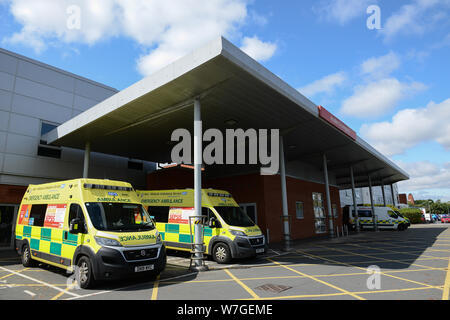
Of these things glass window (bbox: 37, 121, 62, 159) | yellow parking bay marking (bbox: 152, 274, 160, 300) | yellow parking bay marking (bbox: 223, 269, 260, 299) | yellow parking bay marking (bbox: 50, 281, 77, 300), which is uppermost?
glass window (bbox: 37, 121, 62, 159)

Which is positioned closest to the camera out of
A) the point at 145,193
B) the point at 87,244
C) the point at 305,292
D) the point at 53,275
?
the point at 305,292

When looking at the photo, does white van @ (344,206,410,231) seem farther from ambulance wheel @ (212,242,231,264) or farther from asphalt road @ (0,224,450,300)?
ambulance wheel @ (212,242,231,264)

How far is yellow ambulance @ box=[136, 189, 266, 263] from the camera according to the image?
368 inches

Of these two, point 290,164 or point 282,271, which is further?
point 290,164

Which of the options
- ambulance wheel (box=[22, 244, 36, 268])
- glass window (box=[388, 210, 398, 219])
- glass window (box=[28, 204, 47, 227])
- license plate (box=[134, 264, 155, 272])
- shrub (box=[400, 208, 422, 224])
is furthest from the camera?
shrub (box=[400, 208, 422, 224])

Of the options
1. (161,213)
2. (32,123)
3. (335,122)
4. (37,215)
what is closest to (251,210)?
(161,213)

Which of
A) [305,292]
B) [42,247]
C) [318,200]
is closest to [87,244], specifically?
[42,247]

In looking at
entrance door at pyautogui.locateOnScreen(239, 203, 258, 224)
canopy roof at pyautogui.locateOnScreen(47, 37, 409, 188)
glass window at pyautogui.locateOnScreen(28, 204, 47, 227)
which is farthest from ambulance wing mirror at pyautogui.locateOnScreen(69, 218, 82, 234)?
entrance door at pyautogui.locateOnScreen(239, 203, 258, 224)

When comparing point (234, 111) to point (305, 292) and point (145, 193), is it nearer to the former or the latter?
point (145, 193)

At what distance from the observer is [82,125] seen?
39.0 feet

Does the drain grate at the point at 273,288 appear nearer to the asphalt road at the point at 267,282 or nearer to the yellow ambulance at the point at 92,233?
the asphalt road at the point at 267,282

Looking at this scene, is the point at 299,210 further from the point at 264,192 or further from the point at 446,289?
the point at 446,289

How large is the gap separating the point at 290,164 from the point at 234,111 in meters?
9.27

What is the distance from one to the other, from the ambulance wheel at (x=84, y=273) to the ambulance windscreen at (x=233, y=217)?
464cm
